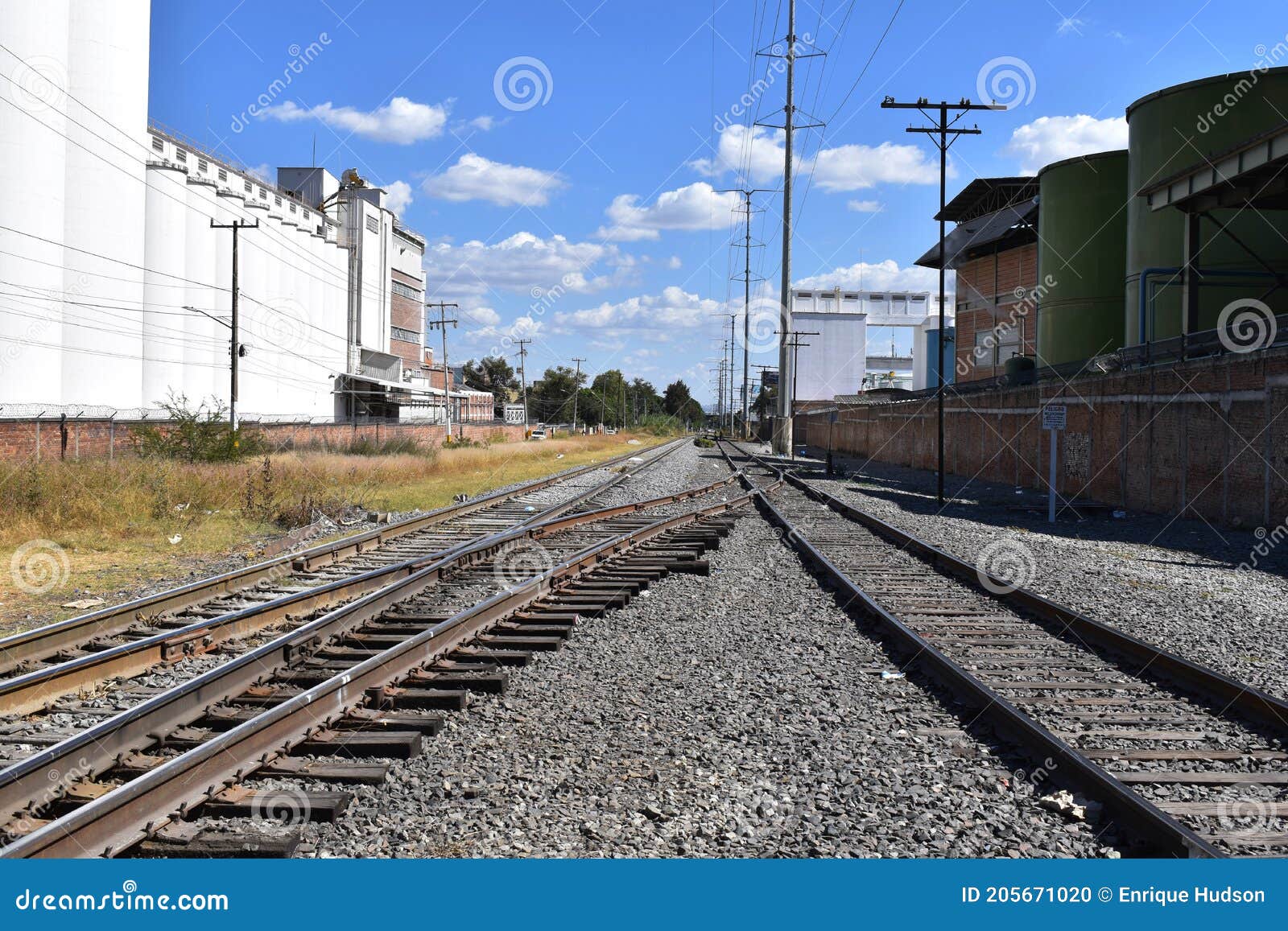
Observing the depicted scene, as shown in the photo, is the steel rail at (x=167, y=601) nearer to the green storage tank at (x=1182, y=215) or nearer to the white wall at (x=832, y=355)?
the green storage tank at (x=1182, y=215)

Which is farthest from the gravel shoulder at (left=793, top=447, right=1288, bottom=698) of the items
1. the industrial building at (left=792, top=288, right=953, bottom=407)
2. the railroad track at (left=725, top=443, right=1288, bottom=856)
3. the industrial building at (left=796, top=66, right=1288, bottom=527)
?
the industrial building at (left=792, top=288, right=953, bottom=407)

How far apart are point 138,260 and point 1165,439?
4556 cm

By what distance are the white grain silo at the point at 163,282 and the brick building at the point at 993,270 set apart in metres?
39.5

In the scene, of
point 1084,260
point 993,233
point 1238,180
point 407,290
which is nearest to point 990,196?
point 993,233

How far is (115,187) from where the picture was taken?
151ft

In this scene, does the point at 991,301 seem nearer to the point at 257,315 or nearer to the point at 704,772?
the point at 257,315

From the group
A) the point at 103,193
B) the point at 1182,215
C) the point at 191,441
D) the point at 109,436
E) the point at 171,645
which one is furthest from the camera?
the point at 103,193

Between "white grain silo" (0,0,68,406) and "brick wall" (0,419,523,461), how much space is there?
6845 millimetres

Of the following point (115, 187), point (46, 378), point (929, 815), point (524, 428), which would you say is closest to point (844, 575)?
point (929, 815)

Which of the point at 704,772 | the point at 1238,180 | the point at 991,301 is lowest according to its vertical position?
the point at 704,772

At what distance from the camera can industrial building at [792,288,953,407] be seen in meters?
101

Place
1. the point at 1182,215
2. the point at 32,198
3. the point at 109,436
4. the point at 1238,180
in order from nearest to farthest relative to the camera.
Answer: the point at 1238,180 < the point at 1182,215 < the point at 109,436 < the point at 32,198

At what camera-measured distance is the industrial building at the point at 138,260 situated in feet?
134

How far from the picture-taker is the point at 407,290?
96.4 meters
